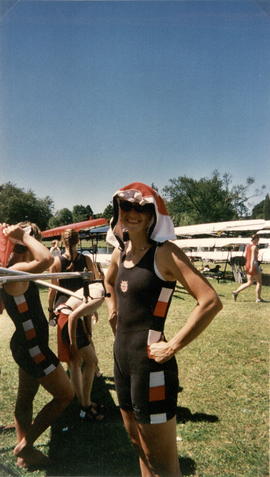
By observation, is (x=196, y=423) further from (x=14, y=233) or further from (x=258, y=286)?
(x=258, y=286)

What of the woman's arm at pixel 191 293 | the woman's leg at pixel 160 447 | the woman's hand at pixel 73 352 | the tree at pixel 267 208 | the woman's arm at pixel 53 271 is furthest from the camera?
the woman's arm at pixel 53 271

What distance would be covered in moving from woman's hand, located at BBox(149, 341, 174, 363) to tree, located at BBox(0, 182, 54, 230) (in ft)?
5.70

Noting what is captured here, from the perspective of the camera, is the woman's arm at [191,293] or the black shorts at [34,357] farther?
the black shorts at [34,357]

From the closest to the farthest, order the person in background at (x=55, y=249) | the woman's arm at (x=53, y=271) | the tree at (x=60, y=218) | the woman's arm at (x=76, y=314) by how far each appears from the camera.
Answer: the woman's arm at (x=76, y=314) → the woman's arm at (x=53, y=271) → the person in background at (x=55, y=249) → the tree at (x=60, y=218)

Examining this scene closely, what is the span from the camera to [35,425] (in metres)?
2.38

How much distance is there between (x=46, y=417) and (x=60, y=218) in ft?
7.33

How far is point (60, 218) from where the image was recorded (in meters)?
3.95

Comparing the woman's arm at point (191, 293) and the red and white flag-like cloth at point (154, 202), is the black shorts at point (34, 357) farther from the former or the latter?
the red and white flag-like cloth at point (154, 202)

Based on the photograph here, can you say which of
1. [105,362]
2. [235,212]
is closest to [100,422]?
[105,362]

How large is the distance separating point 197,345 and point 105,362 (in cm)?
145

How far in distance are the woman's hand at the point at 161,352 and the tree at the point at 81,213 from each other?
210cm

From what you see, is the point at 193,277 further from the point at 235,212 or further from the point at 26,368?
the point at 235,212

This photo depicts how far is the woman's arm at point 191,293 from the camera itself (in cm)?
150

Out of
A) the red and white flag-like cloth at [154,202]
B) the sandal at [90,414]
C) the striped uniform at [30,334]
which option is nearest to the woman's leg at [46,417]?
the striped uniform at [30,334]
